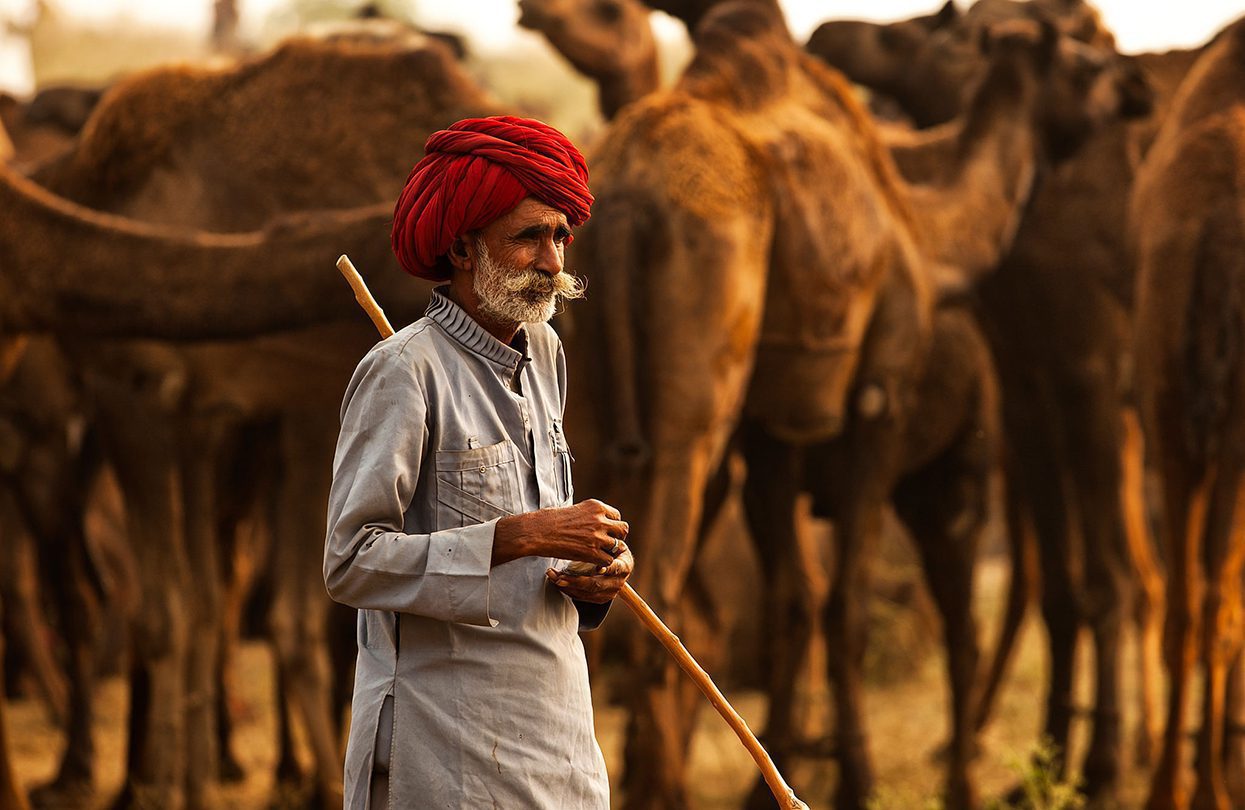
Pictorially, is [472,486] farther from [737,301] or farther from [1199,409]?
[1199,409]

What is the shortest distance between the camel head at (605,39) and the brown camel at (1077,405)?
6.68ft

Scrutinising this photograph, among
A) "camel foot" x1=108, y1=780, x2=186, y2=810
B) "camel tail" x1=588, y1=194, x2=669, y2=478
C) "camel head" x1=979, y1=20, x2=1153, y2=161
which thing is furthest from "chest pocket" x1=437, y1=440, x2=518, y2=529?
"camel head" x1=979, y1=20, x2=1153, y2=161

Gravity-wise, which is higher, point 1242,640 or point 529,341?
point 529,341

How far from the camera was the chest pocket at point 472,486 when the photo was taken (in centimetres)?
316

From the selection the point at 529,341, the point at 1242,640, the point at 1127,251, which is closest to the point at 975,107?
the point at 1127,251

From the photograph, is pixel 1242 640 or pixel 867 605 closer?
pixel 1242 640

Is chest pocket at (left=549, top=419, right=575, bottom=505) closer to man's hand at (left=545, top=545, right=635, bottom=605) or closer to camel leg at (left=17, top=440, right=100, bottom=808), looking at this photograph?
man's hand at (left=545, top=545, right=635, bottom=605)

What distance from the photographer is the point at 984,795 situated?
8516 mm

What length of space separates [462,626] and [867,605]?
5.25 meters

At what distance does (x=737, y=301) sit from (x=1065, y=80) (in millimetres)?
2944

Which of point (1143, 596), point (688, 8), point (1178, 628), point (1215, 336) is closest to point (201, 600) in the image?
point (688, 8)

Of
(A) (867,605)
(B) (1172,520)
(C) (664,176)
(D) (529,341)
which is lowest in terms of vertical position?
(A) (867,605)

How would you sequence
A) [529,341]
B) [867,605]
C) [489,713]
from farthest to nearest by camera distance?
[867,605] → [529,341] → [489,713]

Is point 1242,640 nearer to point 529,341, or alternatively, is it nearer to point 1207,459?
point 1207,459
